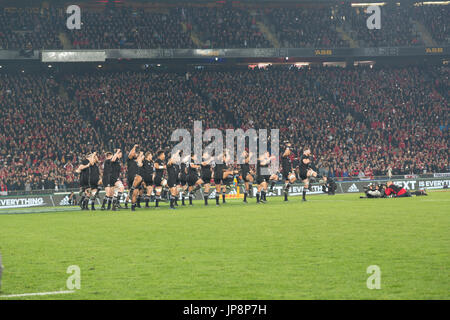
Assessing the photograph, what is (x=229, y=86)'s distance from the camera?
2226 inches

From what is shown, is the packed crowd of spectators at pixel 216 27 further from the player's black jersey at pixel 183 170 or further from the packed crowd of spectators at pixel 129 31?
the player's black jersey at pixel 183 170

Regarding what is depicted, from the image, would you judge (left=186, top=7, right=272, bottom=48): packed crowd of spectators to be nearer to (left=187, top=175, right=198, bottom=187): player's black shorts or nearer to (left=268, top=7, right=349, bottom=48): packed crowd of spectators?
(left=268, top=7, right=349, bottom=48): packed crowd of spectators

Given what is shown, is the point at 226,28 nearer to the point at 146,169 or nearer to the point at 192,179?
the point at 192,179

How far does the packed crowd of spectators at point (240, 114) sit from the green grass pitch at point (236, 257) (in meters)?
24.4

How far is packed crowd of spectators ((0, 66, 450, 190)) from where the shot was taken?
46156mm

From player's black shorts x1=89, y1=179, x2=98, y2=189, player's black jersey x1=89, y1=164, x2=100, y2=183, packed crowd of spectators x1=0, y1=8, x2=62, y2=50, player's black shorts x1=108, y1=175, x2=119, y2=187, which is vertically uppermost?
packed crowd of spectators x1=0, y1=8, x2=62, y2=50

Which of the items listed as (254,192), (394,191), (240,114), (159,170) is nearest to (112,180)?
(159,170)

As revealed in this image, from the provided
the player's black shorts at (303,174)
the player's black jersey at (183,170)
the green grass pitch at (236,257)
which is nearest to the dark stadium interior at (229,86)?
the player's black jersey at (183,170)

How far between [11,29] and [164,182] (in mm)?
27790

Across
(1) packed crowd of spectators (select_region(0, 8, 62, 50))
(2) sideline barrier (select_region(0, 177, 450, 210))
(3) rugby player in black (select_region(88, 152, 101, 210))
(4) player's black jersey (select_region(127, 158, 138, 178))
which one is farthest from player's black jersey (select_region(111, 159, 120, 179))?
(1) packed crowd of spectators (select_region(0, 8, 62, 50))

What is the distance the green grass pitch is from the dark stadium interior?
83.5 feet

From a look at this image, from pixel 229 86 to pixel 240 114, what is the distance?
4.37m
